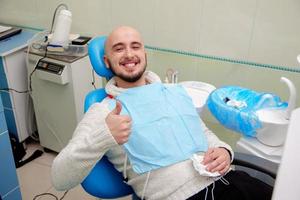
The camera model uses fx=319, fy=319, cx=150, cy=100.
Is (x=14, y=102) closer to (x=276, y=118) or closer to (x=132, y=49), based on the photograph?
(x=132, y=49)

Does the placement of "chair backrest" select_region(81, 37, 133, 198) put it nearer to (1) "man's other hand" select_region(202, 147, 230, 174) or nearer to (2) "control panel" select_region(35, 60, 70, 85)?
(1) "man's other hand" select_region(202, 147, 230, 174)

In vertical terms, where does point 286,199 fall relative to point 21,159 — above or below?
above

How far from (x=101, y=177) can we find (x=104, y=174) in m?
0.02

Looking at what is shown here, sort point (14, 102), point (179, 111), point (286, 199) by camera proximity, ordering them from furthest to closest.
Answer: point (14, 102), point (179, 111), point (286, 199)

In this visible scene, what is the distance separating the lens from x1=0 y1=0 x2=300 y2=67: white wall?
180 cm

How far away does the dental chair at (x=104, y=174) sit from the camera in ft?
4.44

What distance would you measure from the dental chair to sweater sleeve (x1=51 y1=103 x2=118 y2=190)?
0.42 feet

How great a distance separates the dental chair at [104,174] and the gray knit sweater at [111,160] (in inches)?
2.0

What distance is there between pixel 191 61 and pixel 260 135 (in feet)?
2.52

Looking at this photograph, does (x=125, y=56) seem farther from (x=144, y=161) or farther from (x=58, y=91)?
(x=58, y=91)

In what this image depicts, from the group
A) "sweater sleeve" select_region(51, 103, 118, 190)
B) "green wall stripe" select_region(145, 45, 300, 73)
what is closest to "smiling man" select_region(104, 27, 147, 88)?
"sweater sleeve" select_region(51, 103, 118, 190)

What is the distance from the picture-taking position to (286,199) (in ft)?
2.73

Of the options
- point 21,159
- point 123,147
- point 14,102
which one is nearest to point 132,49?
point 123,147

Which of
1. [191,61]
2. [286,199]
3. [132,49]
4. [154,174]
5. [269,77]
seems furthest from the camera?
[191,61]
